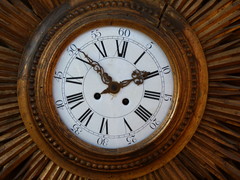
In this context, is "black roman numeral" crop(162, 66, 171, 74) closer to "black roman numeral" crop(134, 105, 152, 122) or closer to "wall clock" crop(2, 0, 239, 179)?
"wall clock" crop(2, 0, 239, 179)

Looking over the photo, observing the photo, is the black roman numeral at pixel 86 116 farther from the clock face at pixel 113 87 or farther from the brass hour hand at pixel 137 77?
the brass hour hand at pixel 137 77

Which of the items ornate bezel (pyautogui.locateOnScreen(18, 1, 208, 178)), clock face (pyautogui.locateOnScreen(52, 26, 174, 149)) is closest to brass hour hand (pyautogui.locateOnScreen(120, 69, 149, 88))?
clock face (pyautogui.locateOnScreen(52, 26, 174, 149))

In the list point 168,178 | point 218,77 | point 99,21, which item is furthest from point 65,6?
point 168,178

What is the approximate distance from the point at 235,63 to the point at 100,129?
511mm

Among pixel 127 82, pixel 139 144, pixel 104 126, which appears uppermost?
pixel 127 82

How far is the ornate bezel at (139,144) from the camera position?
1.31 metres

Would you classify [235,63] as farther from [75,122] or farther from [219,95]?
[75,122]

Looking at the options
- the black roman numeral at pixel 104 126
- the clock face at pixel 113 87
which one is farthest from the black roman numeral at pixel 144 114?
the black roman numeral at pixel 104 126

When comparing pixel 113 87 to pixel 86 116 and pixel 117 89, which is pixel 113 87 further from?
pixel 86 116

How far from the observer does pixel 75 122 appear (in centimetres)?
133

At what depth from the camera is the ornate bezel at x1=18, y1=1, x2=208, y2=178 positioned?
4.30 ft

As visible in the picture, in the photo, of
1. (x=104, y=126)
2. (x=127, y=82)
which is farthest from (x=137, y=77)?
(x=104, y=126)

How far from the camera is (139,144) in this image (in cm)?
131

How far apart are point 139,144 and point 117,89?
0.20 meters
